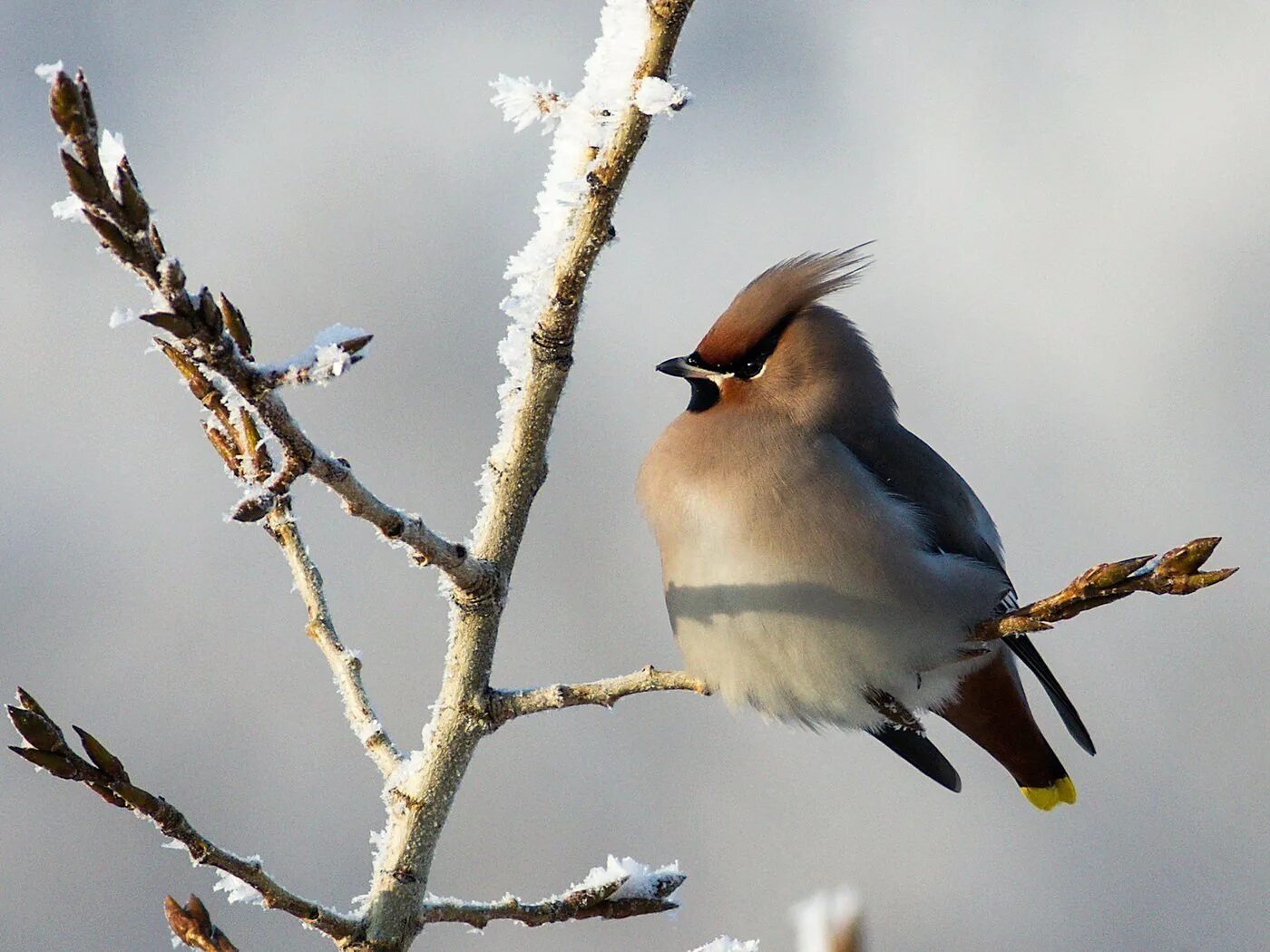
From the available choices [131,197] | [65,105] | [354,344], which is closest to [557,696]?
[354,344]

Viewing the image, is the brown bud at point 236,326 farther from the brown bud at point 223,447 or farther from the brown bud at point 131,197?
the brown bud at point 223,447

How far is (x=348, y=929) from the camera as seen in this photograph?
2.00 m

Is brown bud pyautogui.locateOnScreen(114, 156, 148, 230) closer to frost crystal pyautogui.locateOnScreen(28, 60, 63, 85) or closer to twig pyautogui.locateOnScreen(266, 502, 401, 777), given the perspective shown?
frost crystal pyautogui.locateOnScreen(28, 60, 63, 85)

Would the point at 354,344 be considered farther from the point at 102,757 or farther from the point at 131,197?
the point at 102,757

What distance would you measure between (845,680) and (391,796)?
4.46 feet

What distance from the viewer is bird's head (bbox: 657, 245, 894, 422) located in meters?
3.54

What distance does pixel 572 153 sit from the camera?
1.93 m

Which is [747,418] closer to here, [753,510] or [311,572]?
[753,510]

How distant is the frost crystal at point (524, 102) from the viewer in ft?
6.51

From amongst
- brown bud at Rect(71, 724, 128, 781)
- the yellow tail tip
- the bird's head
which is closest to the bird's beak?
the bird's head

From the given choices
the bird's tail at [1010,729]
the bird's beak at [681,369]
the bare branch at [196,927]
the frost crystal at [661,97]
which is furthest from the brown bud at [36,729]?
the bird's tail at [1010,729]

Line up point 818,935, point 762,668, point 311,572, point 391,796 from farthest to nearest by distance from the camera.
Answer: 1. point 762,668
2. point 311,572
3. point 391,796
4. point 818,935

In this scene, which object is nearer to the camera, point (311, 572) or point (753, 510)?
point (311, 572)

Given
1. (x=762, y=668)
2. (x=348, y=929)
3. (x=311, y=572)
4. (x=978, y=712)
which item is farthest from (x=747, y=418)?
(x=348, y=929)
